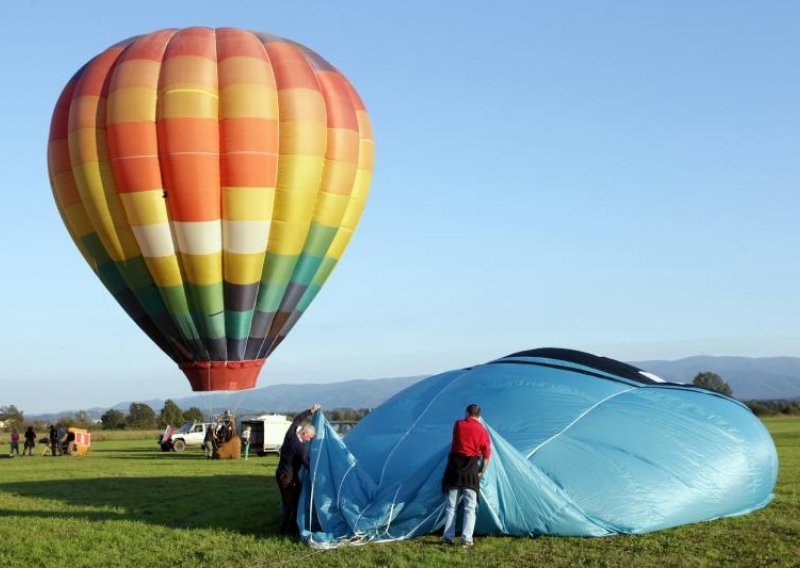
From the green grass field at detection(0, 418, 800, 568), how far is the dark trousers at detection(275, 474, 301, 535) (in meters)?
0.18

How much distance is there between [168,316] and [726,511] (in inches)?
453

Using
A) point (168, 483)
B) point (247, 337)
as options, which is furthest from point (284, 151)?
point (168, 483)

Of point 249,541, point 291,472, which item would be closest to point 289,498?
point 291,472

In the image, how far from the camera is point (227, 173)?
18.0 m

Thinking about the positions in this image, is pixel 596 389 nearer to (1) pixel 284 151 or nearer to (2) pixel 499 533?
(2) pixel 499 533

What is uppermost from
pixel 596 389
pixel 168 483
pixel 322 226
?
pixel 322 226

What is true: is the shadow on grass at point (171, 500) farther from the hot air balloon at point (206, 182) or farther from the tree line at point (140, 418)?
the tree line at point (140, 418)

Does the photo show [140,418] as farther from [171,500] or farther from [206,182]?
[171,500]

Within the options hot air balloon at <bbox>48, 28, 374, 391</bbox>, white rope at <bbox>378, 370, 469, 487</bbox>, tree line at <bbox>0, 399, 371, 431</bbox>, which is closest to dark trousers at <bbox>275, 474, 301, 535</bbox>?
white rope at <bbox>378, 370, 469, 487</bbox>

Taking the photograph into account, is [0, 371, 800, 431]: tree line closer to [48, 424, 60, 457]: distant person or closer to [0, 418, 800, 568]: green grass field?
[48, 424, 60, 457]: distant person

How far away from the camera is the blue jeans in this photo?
8.95 meters

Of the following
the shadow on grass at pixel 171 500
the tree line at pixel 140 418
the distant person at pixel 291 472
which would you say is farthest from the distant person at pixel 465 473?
the tree line at pixel 140 418

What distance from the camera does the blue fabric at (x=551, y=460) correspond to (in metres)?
9.37

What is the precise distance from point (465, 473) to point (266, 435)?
66.7 feet
